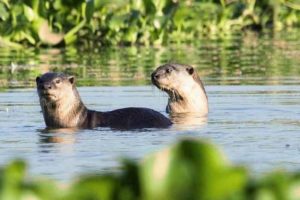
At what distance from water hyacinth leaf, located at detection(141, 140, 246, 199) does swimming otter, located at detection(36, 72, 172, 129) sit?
262 inches

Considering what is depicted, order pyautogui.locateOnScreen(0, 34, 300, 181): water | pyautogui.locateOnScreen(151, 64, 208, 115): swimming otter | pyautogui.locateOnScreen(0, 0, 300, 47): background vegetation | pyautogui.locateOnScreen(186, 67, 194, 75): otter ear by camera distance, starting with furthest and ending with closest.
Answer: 1. pyautogui.locateOnScreen(0, 0, 300, 47): background vegetation
2. pyautogui.locateOnScreen(186, 67, 194, 75): otter ear
3. pyautogui.locateOnScreen(151, 64, 208, 115): swimming otter
4. pyautogui.locateOnScreen(0, 34, 300, 181): water

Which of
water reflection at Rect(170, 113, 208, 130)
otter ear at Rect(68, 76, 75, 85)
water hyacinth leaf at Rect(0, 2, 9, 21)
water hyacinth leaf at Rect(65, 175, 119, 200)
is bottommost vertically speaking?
water reflection at Rect(170, 113, 208, 130)

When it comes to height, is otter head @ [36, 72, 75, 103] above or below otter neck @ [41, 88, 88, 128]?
above

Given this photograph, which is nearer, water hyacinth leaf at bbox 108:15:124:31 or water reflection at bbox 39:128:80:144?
water reflection at bbox 39:128:80:144

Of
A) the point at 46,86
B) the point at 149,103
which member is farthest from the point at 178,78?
the point at 46,86

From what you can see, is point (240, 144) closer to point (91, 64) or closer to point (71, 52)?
point (91, 64)

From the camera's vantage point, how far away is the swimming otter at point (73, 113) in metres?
9.86

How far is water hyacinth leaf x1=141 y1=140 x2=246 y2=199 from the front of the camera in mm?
3023

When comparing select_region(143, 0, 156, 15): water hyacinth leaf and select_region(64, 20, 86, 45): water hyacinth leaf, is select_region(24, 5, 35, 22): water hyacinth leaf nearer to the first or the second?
select_region(64, 20, 86, 45): water hyacinth leaf

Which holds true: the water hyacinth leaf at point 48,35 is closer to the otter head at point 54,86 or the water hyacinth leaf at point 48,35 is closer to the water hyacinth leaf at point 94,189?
the otter head at point 54,86

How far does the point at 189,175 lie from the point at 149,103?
30.7 feet

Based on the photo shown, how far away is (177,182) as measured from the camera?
3.05m

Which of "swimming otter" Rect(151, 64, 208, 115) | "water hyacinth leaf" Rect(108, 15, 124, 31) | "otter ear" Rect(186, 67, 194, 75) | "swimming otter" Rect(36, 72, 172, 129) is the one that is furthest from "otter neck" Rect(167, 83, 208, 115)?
"water hyacinth leaf" Rect(108, 15, 124, 31)

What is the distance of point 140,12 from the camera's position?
68.3 ft
